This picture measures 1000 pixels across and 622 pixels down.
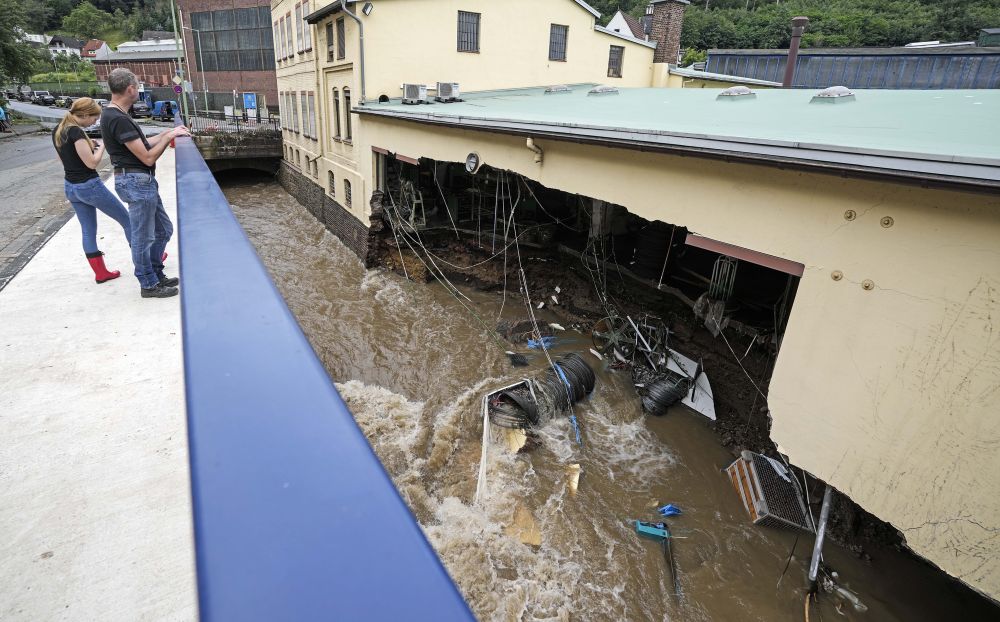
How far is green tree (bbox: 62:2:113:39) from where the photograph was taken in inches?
3472

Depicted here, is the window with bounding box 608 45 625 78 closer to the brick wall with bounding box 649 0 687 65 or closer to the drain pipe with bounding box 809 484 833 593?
the brick wall with bounding box 649 0 687 65

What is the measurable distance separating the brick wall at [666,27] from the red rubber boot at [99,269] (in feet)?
69.0

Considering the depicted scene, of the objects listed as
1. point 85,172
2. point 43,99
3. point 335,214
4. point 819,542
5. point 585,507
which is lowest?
point 585,507

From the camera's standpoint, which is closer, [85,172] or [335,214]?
[85,172]

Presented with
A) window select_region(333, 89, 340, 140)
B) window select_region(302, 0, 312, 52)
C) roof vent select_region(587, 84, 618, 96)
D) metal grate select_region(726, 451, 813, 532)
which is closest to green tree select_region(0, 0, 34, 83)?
window select_region(302, 0, 312, 52)

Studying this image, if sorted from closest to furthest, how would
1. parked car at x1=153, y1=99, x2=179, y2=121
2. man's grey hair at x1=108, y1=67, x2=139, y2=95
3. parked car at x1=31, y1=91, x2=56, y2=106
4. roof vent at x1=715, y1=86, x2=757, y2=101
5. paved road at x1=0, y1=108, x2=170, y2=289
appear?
man's grey hair at x1=108, y1=67, x2=139, y2=95
paved road at x1=0, y1=108, x2=170, y2=289
roof vent at x1=715, y1=86, x2=757, y2=101
parked car at x1=153, y1=99, x2=179, y2=121
parked car at x1=31, y1=91, x2=56, y2=106

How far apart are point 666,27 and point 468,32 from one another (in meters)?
9.93

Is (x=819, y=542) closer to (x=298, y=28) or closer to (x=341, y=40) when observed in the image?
(x=341, y=40)

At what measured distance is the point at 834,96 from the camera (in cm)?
703

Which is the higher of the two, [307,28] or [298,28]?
[298,28]

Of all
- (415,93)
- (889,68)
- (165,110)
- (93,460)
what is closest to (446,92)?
(415,93)

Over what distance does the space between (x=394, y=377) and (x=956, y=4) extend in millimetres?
61401

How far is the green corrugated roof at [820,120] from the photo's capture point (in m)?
3.86

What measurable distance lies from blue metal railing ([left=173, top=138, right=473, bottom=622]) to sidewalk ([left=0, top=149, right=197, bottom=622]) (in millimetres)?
611
